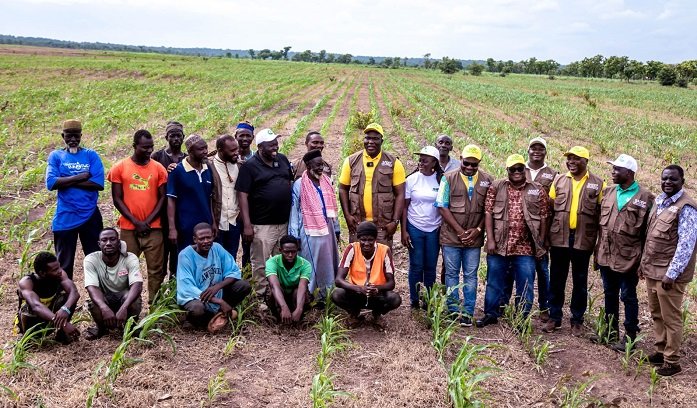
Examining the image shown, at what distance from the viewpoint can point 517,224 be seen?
4.75 metres

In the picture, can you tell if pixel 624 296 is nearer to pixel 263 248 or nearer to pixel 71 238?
pixel 263 248

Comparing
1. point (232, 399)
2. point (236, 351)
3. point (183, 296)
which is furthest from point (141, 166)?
point (232, 399)

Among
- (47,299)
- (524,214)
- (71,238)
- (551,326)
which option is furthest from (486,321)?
(71,238)

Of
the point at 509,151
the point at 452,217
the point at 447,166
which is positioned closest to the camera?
the point at 452,217

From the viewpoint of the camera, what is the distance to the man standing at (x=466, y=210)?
4.82 m

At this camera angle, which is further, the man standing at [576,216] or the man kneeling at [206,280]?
the man standing at [576,216]

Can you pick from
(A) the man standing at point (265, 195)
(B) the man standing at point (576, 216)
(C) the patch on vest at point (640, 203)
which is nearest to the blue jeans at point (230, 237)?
(A) the man standing at point (265, 195)

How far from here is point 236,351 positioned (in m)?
4.39

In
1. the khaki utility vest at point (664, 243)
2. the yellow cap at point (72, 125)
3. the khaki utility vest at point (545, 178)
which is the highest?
the yellow cap at point (72, 125)

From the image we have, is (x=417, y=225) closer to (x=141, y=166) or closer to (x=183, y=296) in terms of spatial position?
(x=183, y=296)

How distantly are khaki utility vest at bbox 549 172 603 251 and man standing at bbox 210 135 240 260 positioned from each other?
2.88 m

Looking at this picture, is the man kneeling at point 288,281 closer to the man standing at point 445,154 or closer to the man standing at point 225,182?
the man standing at point 225,182

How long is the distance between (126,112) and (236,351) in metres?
15.4

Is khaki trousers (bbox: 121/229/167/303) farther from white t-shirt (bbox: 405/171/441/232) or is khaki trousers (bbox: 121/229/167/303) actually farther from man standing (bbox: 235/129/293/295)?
white t-shirt (bbox: 405/171/441/232)
